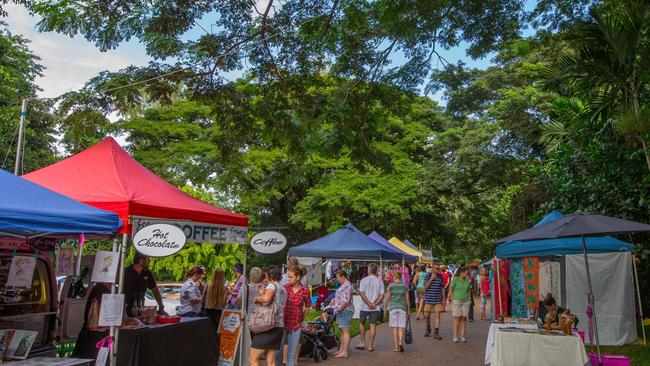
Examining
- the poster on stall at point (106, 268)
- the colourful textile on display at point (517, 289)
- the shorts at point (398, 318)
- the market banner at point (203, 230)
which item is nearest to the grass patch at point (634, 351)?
the colourful textile on display at point (517, 289)

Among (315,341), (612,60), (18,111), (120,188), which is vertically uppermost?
(18,111)

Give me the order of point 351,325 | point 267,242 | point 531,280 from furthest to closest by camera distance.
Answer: point 351,325 < point 531,280 < point 267,242

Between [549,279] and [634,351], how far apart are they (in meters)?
4.29

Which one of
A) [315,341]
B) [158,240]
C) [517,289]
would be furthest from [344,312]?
[517,289]

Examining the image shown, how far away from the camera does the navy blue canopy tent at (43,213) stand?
17.0 feet

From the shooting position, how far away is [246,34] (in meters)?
9.84

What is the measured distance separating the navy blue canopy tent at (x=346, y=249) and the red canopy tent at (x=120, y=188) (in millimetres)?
6182

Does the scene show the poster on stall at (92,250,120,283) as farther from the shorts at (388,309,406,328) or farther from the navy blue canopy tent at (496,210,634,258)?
the navy blue canopy tent at (496,210,634,258)

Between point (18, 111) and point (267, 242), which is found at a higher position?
point (18, 111)

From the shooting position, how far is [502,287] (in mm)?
15500

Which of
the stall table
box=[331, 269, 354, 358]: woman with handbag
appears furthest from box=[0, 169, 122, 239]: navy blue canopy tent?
box=[331, 269, 354, 358]: woman with handbag

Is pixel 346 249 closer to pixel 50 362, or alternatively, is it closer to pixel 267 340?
pixel 267 340

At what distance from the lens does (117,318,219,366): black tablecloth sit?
704 cm

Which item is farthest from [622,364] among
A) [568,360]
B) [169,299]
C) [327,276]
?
[327,276]
